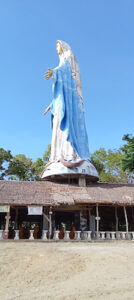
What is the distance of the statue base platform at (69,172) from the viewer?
63.2ft

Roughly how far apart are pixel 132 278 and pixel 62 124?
1581cm

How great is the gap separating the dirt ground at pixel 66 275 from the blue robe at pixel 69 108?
440 inches

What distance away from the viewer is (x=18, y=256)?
1000 cm

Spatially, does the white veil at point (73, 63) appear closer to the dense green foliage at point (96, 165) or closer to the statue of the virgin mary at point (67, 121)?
the statue of the virgin mary at point (67, 121)

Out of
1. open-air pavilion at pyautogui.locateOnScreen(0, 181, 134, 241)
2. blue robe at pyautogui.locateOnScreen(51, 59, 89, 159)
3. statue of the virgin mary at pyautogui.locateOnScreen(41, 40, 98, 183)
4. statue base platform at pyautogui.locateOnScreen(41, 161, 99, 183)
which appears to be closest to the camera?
open-air pavilion at pyautogui.locateOnScreen(0, 181, 134, 241)

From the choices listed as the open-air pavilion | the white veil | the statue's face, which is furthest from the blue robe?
the open-air pavilion

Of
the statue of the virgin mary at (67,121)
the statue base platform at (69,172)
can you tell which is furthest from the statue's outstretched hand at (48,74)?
the statue base platform at (69,172)

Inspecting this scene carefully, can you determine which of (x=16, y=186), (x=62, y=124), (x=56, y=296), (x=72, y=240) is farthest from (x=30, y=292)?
(x=62, y=124)

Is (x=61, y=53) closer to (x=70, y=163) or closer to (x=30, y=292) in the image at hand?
(x=70, y=163)

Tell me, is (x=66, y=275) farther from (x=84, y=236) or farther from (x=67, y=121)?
(x=67, y=121)

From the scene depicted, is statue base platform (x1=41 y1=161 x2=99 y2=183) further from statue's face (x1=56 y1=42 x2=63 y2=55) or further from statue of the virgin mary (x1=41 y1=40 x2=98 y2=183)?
statue's face (x1=56 y1=42 x2=63 y2=55)

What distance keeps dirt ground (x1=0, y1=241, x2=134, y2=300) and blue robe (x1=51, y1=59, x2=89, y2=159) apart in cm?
1118

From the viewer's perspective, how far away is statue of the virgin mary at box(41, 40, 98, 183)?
19797mm

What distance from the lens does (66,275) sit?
320 inches
